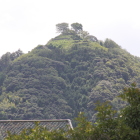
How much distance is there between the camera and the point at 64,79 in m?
130

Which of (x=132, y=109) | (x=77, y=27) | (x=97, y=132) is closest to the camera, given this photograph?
(x=97, y=132)

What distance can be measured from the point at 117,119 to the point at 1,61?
130 metres

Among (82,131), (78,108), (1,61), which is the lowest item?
(78,108)

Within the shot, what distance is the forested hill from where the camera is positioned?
367ft

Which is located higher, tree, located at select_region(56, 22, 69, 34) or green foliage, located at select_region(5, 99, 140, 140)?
tree, located at select_region(56, 22, 69, 34)

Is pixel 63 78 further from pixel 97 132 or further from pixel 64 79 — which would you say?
pixel 97 132

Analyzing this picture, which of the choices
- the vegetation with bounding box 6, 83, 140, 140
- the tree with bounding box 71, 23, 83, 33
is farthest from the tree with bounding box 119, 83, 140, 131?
the tree with bounding box 71, 23, 83, 33

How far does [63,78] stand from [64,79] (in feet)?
1.22

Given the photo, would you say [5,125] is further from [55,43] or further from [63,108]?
[55,43]

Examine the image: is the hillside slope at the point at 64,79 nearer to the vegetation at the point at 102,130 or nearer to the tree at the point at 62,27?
the tree at the point at 62,27

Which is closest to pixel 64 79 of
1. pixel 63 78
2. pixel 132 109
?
pixel 63 78

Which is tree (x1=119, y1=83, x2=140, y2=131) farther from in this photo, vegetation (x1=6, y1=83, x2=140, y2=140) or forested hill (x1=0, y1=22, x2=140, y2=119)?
forested hill (x1=0, y1=22, x2=140, y2=119)

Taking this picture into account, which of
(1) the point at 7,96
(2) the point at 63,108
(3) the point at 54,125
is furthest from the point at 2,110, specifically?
(3) the point at 54,125

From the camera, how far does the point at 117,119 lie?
5.16 metres
